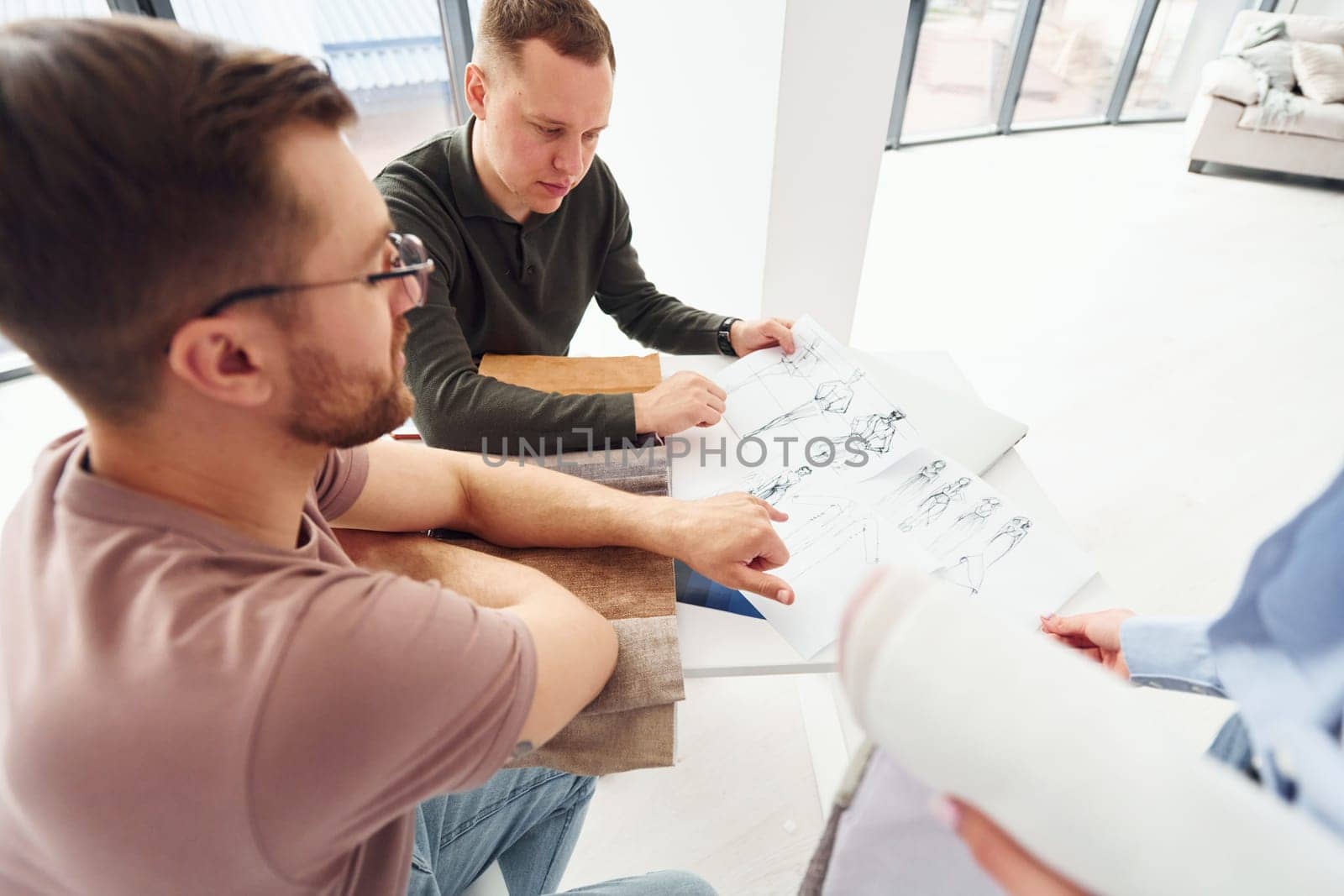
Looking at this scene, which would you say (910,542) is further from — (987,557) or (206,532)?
(206,532)

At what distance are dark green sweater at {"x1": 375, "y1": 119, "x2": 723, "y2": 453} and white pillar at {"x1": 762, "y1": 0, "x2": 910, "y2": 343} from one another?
0.55 metres

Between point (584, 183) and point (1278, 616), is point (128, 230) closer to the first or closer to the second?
point (1278, 616)

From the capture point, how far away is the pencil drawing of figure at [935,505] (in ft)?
2.85

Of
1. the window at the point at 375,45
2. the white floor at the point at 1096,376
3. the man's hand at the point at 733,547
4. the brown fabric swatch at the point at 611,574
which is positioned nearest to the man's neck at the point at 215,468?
the brown fabric swatch at the point at 611,574

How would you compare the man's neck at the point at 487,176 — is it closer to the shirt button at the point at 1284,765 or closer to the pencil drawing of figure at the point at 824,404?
the pencil drawing of figure at the point at 824,404

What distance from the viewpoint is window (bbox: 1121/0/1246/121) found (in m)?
5.13

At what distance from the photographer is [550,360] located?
46.8 inches

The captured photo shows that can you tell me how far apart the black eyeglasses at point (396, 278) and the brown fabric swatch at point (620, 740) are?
1.41 ft

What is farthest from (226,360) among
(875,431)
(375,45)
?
(375,45)

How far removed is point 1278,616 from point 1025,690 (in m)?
0.23

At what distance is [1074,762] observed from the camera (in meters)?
0.28

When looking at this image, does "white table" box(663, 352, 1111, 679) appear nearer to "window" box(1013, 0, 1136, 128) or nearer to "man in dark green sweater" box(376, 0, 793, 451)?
"man in dark green sweater" box(376, 0, 793, 451)

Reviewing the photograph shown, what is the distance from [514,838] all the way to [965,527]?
0.67 m

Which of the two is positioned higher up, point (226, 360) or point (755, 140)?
point (226, 360)
